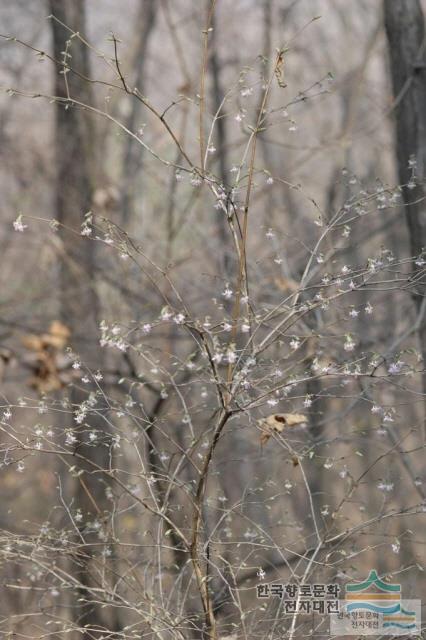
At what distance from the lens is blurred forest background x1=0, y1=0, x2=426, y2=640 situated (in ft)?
9.79

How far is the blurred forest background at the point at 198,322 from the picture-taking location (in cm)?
298

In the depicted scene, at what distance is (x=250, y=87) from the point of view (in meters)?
3.04

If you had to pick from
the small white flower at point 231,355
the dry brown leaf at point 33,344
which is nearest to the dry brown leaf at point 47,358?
the dry brown leaf at point 33,344

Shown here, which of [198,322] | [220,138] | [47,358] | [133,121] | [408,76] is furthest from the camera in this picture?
[133,121]

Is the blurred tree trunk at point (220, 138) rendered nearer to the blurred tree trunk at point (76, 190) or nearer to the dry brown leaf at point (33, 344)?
the blurred tree trunk at point (76, 190)

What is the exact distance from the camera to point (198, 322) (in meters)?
2.77

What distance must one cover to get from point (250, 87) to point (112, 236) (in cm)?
72

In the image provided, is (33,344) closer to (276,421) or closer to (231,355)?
(276,421)

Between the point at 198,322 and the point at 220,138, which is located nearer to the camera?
the point at 198,322

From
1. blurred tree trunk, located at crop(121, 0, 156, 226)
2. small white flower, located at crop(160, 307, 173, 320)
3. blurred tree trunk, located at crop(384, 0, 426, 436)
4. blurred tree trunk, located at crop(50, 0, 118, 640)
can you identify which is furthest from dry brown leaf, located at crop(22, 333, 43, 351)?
small white flower, located at crop(160, 307, 173, 320)

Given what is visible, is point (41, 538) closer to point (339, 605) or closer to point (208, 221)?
point (339, 605)

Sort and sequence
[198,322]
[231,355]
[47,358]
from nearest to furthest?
1. [231,355]
2. [198,322]
3. [47,358]

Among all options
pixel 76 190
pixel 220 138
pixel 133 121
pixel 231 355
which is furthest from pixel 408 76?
pixel 133 121

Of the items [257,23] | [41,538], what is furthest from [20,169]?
[41,538]
